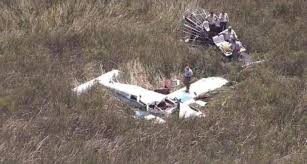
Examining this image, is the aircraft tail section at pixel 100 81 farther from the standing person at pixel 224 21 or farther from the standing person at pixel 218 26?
the standing person at pixel 224 21

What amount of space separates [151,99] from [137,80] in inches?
33.7

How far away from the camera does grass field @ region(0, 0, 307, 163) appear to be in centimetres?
633

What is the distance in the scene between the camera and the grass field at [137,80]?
6.33 m

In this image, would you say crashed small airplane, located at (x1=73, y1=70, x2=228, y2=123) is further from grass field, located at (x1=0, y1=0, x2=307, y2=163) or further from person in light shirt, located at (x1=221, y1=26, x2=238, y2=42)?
person in light shirt, located at (x1=221, y1=26, x2=238, y2=42)

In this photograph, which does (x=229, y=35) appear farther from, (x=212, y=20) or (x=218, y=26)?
(x=212, y=20)

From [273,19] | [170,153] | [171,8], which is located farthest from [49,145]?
[273,19]

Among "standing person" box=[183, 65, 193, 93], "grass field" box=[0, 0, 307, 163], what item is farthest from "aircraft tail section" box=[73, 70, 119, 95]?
"standing person" box=[183, 65, 193, 93]

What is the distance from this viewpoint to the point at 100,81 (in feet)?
27.6

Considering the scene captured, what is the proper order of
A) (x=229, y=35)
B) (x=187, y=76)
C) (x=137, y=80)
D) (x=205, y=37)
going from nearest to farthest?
1. (x=187, y=76)
2. (x=137, y=80)
3. (x=229, y=35)
4. (x=205, y=37)

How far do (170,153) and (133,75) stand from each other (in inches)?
111

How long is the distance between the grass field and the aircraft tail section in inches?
7.0

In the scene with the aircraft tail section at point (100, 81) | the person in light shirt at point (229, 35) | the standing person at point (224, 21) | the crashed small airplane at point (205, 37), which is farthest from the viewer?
the standing person at point (224, 21)

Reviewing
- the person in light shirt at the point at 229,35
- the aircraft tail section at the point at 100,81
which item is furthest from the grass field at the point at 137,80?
the person in light shirt at the point at 229,35

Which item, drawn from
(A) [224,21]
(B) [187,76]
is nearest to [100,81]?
(B) [187,76]
